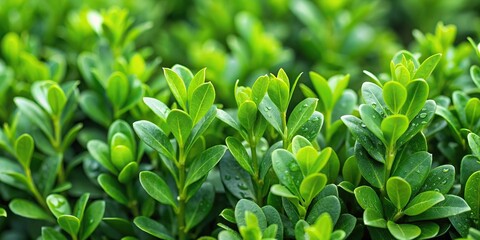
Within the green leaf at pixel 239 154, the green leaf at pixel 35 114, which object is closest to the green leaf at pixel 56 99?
the green leaf at pixel 35 114

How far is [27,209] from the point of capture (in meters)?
1.78

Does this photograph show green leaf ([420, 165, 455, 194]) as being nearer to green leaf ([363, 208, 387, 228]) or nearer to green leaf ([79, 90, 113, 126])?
green leaf ([363, 208, 387, 228])

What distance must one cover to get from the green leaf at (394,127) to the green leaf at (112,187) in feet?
2.40

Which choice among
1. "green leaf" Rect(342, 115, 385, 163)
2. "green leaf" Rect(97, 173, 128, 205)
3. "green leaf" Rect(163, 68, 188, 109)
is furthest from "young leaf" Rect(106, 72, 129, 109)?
"green leaf" Rect(342, 115, 385, 163)

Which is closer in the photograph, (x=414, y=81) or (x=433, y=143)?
(x=414, y=81)

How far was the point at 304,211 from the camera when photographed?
145 cm

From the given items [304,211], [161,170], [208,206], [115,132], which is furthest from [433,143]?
[115,132]

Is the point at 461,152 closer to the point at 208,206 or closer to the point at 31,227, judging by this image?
the point at 208,206

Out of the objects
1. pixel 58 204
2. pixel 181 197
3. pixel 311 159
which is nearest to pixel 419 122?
pixel 311 159

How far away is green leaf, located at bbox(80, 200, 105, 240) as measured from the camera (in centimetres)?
163

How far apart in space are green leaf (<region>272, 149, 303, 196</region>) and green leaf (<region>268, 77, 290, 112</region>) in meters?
0.14

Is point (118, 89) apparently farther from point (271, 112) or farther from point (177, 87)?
point (271, 112)

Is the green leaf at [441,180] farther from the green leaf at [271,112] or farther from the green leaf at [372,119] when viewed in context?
the green leaf at [271,112]

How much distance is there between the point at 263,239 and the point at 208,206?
34cm
